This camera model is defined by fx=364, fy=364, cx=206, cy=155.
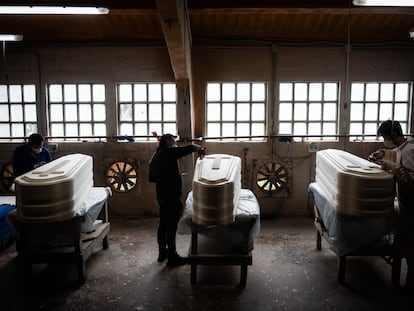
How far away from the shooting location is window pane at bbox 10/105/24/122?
22.9 ft

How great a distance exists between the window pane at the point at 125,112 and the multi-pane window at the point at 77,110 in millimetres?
320

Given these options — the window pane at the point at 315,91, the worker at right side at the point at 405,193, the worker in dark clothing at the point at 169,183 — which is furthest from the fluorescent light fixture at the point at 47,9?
the window pane at the point at 315,91

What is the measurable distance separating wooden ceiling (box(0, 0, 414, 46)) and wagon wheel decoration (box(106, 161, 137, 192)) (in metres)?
2.27

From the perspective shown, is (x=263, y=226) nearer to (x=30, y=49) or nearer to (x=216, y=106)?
(x=216, y=106)

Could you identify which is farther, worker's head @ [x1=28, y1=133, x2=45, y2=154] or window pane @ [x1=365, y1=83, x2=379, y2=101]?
window pane @ [x1=365, y1=83, x2=379, y2=101]

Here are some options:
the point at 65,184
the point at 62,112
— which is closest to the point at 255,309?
the point at 65,184

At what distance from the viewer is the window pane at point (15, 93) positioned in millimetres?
6930

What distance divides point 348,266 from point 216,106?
3670mm

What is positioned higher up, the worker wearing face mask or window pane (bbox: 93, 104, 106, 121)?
window pane (bbox: 93, 104, 106, 121)

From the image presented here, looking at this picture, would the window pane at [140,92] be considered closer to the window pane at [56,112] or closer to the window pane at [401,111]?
the window pane at [56,112]

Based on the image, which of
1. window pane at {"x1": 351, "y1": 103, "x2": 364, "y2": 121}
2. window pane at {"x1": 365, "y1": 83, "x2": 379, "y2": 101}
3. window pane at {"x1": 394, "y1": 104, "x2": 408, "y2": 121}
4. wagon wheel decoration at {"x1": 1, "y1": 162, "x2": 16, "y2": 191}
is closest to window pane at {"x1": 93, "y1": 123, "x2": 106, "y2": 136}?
wagon wheel decoration at {"x1": 1, "y1": 162, "x2": 16, "y2": 191}

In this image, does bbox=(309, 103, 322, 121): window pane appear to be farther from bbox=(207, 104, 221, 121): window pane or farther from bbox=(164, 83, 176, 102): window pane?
bbox=(164, 83, 176, 102): window pane

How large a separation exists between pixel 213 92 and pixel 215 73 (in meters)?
0.37

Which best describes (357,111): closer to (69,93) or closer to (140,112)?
(140,112)
